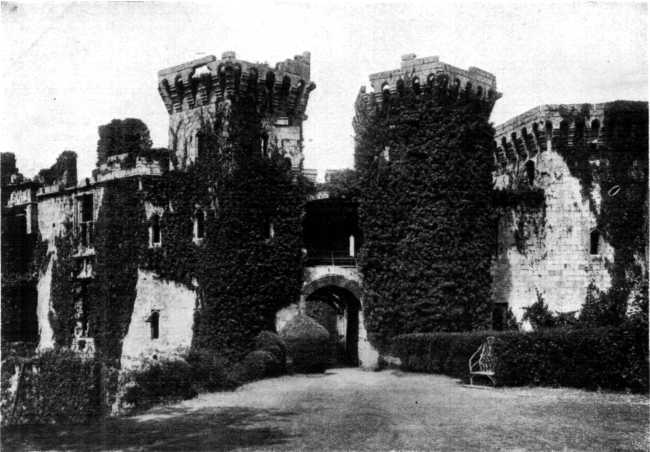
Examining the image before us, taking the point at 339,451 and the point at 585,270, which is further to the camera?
the point at 585,270

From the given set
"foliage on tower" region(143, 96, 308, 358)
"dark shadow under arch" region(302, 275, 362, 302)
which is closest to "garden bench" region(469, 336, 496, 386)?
"dark shadow under arch" region(302, 275, 362, 302)

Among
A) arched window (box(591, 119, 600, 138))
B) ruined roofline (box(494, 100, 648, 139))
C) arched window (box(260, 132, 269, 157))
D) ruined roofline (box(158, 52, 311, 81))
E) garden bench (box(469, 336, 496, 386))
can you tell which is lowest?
garden bench (box(469, 336, 496, 386))

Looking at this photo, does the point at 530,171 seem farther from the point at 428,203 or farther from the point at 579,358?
the point at 579,358

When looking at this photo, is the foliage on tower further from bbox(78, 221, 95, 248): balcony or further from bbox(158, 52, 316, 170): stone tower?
bbox(78, 221, 95, 248): balcony

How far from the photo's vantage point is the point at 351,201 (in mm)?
35000

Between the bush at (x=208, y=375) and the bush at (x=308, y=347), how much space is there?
12.1 feet

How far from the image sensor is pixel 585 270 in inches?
1329

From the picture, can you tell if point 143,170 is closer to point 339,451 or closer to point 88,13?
point 88,13

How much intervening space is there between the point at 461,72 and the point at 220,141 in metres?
11.4

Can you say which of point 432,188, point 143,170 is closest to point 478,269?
point 432,188

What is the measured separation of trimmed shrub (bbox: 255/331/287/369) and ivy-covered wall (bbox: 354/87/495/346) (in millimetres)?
5025

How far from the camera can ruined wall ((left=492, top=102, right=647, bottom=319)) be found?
3369 cm

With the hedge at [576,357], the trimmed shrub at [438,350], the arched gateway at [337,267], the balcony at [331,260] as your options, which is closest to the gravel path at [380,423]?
the hedge at [576,357]

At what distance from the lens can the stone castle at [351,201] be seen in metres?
32.9
